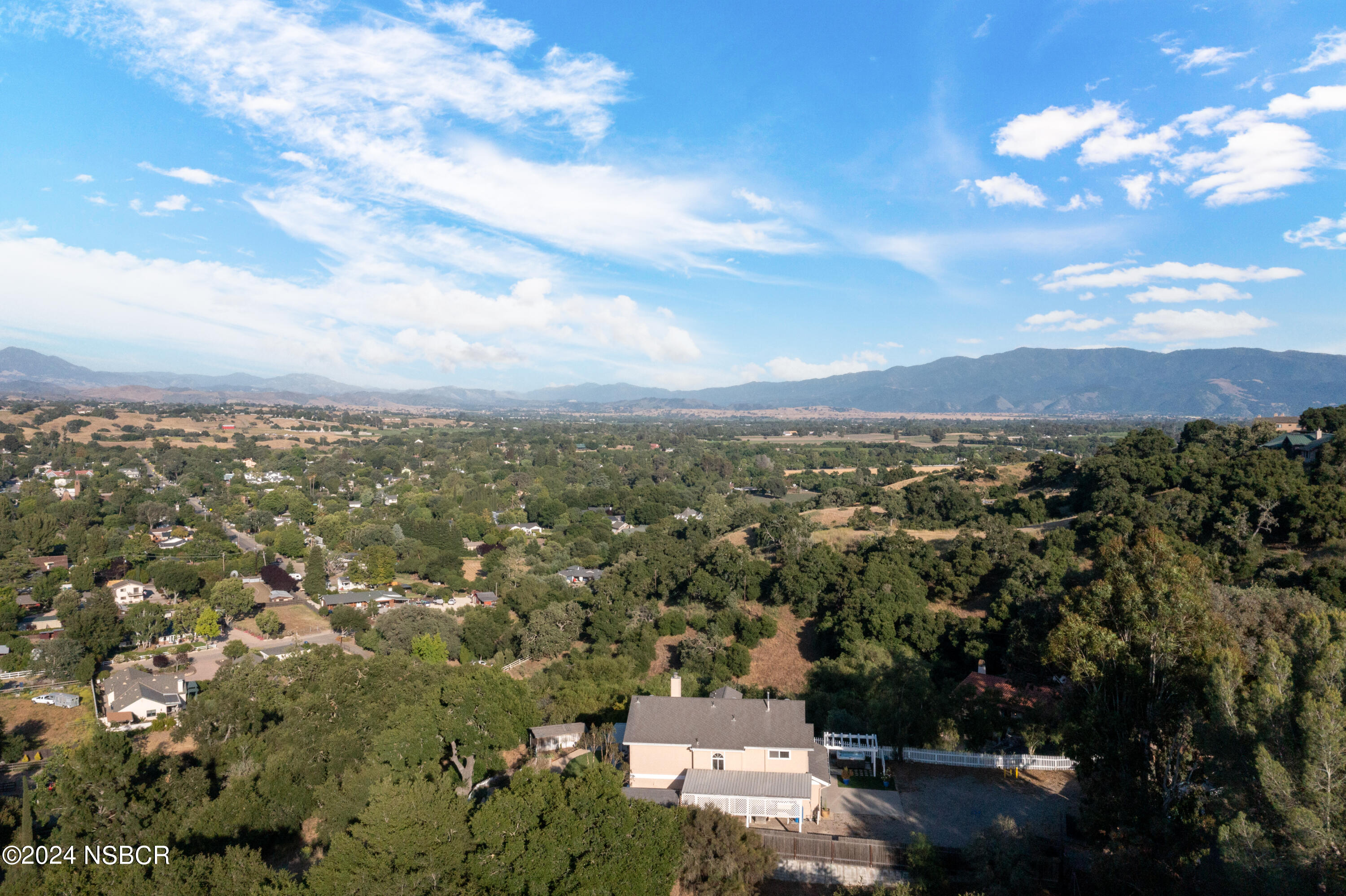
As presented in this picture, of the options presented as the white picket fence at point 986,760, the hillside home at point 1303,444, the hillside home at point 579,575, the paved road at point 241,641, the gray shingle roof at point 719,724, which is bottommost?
the paved road at point 241,641

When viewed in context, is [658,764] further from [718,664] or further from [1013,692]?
[1013,692]

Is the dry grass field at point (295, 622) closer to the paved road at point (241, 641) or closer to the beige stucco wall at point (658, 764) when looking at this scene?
the paved road at point (241, 641)

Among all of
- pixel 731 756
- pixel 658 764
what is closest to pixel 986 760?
pixel 731 756

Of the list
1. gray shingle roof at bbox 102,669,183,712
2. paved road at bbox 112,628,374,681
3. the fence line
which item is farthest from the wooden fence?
gray shingle roof at bbox 102,669,183,712

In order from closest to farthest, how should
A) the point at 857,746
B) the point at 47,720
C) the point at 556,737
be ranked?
the point at 857,746 → the point at 556,737 → the point at 47,720

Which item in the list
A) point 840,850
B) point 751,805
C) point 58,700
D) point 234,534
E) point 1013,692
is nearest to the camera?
point 840,850

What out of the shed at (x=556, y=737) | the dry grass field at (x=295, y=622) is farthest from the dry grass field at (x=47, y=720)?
the shed at (x=556, y=737)

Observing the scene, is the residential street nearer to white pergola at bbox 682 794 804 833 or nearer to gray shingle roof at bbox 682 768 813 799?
gray shingle roof at bbox 682 768 813 799
